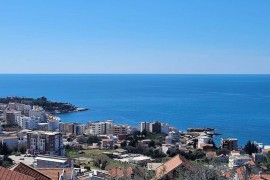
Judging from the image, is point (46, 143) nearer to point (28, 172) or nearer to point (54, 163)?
point (54, 163)

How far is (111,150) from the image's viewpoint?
3644cm

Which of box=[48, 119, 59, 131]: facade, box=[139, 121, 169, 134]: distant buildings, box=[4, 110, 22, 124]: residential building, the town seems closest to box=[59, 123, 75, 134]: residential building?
the town

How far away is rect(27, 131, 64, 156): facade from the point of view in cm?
3375

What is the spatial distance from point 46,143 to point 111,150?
5.60 metres

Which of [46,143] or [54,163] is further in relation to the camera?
[46,143]

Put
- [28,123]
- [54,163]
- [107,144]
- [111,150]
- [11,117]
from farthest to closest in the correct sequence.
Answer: [11,117] → [28,123] → [107,144] → [111,150] → [54,163]

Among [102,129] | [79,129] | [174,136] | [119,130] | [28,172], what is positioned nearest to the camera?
[28,172]

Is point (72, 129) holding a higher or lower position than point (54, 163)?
lower

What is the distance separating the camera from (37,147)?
3494cm

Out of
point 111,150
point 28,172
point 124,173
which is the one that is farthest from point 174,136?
point 124,173

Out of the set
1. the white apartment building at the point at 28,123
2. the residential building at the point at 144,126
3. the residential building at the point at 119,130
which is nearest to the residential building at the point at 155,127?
the residential building at the point at 144,126

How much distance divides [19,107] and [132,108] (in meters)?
20.2

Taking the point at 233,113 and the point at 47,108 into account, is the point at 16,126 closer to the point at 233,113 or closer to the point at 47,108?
the point at 47,108

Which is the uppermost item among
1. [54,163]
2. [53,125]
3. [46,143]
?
[54,163]
